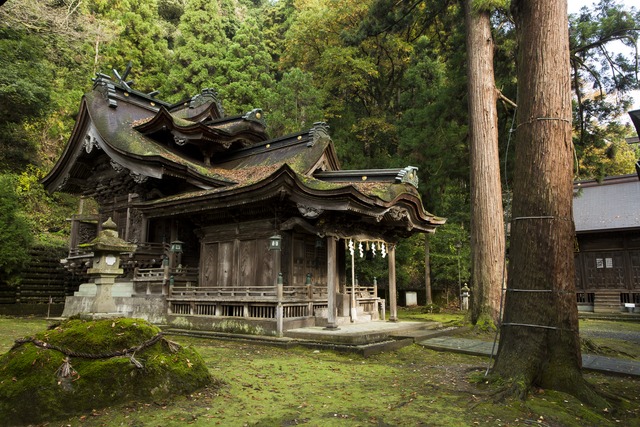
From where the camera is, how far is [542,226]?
5918mm

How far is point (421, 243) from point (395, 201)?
51.2 ft

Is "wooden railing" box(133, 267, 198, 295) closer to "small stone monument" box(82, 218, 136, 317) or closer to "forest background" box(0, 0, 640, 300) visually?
"small stone monument" box(82, 218, 136, 317)

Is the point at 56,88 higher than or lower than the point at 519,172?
higher

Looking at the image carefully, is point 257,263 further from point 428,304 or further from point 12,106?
point 12,106

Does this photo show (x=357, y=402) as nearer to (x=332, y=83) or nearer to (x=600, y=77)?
(x=600, y=77)

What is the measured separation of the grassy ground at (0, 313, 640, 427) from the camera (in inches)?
184

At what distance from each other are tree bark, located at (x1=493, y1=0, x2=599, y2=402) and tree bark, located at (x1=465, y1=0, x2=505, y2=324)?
672cm

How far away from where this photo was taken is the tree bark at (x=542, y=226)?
561 centimetres

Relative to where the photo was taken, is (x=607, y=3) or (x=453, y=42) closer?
(x=607, y=3)

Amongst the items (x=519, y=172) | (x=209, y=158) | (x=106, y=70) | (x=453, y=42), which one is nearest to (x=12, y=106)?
(x=209, y=158)

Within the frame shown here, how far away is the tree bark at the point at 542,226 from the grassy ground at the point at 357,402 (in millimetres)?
443

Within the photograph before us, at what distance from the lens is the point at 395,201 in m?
11.5

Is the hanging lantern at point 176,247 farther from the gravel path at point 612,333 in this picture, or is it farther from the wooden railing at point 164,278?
the gravel path at point 612,333

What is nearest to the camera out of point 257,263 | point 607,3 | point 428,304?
point 257,263
